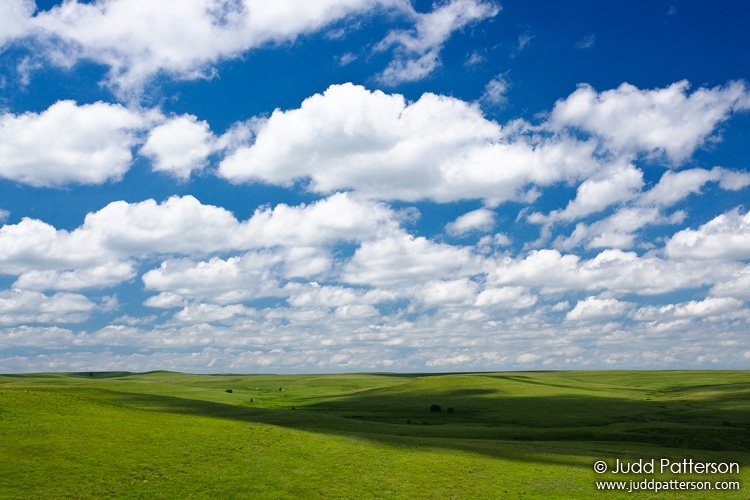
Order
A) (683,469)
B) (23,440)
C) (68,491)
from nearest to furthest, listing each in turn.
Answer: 1. (68,491)
2. (23,440)
3. (683,469)

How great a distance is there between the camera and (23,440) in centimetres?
4306

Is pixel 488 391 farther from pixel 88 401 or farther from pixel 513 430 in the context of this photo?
pixel 88 401

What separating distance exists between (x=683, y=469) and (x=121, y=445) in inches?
1859

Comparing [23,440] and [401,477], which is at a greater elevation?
[23,440]

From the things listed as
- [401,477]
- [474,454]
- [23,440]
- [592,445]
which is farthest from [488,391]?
[23,440]

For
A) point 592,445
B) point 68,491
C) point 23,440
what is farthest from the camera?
point 592,445

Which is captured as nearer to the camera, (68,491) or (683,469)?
(68,491)

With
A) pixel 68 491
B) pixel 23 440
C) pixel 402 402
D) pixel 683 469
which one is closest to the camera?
pixel 68 491

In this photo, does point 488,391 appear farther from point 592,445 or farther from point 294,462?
point 294,462

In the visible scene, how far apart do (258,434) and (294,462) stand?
9417 millimetres

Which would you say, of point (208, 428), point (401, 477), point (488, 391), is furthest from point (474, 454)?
point (488, 391)

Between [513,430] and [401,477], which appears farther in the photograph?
[513,430]

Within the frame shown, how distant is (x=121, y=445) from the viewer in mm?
44750

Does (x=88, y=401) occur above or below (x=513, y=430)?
above
